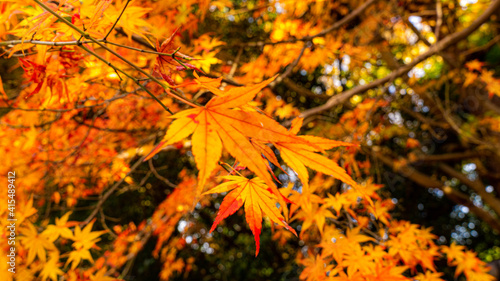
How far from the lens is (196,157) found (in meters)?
0.47

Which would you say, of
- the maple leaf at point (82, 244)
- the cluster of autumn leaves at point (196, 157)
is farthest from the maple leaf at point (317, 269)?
the maple leaf at point (82, 244)

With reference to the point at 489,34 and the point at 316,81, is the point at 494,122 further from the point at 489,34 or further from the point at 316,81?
the point at 316,81

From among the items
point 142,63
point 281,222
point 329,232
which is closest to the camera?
point 281,222

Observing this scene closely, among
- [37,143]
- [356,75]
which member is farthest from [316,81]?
[37,143]

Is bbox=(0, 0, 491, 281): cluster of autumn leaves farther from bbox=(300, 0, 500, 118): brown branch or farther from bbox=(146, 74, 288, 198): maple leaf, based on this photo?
bbox=(300, 0, 500, 118): brown branch

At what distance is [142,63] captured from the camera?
1973mm

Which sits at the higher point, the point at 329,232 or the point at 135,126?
the point at 329,232

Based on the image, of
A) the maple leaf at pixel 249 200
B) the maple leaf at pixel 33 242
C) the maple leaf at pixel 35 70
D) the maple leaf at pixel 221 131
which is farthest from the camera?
the maple leaf at pixel 33 242

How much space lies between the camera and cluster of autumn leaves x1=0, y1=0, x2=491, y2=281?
53 cm

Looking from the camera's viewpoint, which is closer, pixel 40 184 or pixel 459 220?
pixel 40 184

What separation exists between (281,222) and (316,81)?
190 inches

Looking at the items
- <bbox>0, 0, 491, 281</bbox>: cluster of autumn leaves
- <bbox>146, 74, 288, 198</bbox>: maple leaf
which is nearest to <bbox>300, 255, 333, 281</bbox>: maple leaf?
<bbox>0, 0, 491, 281</bbox>: cluster of autumn leaves

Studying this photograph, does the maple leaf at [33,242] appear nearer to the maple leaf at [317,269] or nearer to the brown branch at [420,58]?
the maple leaf at [317,269]

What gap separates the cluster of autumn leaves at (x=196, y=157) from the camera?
0.53 meters
